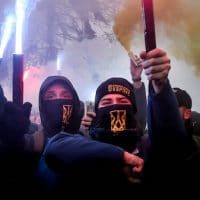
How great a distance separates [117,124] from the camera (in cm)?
223

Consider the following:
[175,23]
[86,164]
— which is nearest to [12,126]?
[86,164]

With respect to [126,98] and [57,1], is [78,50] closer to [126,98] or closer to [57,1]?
[57,1]

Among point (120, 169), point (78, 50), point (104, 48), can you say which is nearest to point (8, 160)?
point (120, 169)

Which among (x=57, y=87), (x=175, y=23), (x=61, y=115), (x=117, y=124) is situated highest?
(x=175, y=23)

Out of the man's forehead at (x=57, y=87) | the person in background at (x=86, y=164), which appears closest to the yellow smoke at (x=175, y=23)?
the man's forehead at (x=57, y=87)

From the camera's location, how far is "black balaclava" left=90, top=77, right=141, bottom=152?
2146mm

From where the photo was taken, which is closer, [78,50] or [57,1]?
[57,1]

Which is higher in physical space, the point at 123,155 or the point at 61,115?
the point at 61,115

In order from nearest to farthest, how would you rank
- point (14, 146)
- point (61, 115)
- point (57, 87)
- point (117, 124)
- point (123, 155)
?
point (123, 155)
point (117, 124)
point (14, 146)
point (61, 115)
point (57, 87)

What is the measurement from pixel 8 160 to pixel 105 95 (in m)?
0.72

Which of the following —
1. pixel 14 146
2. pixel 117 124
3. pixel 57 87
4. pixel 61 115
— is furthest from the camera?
pixel 57 87

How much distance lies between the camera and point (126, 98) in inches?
96.0

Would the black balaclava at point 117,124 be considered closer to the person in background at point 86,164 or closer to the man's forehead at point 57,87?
the person in background at point 86,164

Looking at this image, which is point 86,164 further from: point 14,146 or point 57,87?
point 57,87
